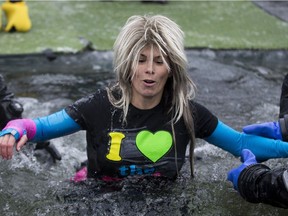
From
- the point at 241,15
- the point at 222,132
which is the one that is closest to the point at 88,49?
the point at 241,15

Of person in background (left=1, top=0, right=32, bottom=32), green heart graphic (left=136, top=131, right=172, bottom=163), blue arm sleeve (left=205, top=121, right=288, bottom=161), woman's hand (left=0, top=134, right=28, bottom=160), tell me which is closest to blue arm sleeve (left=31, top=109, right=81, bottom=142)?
woman's hand (left=0, top=134, right=28, bottom=160)

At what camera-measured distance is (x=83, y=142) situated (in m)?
4.46

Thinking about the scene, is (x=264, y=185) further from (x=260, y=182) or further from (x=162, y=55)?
(x=162, y=55)

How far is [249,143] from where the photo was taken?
105 inches

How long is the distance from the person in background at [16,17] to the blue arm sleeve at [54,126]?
209 inches

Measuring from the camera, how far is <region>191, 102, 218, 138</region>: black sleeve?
2.60m

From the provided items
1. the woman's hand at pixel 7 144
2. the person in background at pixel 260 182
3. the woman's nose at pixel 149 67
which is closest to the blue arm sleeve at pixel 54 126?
the woman's hand at pixel 7 144

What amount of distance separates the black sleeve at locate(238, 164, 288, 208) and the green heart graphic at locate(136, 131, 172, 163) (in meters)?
0.46

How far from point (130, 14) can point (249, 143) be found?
21.1 feet

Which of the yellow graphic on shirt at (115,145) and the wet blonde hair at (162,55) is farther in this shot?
the yellow graphic on shirt at (115,145)

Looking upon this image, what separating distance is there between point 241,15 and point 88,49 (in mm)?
3757

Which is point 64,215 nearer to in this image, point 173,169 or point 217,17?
point 173,169

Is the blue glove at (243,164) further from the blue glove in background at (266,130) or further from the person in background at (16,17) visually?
the person in background at (16,17)

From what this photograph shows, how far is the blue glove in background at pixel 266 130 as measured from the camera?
2658mm
